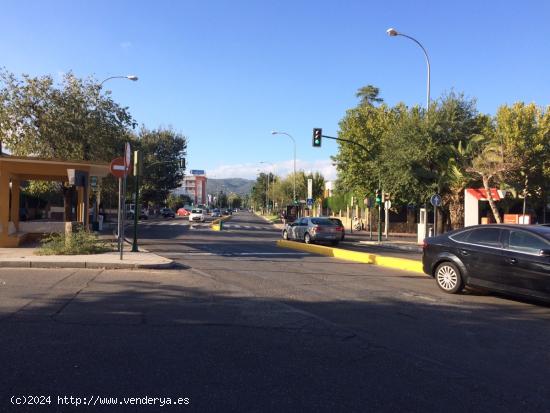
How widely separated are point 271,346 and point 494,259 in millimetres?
5209

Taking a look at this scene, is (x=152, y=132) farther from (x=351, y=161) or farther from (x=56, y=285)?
(x=56, y=285)

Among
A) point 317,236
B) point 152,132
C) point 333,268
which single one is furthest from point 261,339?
point 152,132

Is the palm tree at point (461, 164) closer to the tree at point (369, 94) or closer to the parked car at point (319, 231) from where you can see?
the parked car at point (319, 231)

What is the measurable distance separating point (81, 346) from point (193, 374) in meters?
1.66

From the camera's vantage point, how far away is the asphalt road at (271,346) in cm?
461

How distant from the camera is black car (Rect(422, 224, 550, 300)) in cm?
875

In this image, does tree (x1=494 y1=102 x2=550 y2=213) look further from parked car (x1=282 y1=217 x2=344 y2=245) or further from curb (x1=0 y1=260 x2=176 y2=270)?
curb (x1=0 y1=260 x2=176 y2=270)

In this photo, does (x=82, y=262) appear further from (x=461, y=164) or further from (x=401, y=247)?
(x=461, y=164)

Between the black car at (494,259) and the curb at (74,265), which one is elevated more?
the black car at (494,259)

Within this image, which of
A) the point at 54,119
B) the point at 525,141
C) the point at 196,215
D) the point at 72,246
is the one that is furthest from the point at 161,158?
the point at 72,246

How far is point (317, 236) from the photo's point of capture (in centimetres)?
2577

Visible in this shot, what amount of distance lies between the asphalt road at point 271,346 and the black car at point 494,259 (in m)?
0.40

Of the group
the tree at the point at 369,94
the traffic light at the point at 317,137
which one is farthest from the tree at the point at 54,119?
the tree at the point at 369,94

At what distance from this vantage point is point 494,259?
9.40 meters
